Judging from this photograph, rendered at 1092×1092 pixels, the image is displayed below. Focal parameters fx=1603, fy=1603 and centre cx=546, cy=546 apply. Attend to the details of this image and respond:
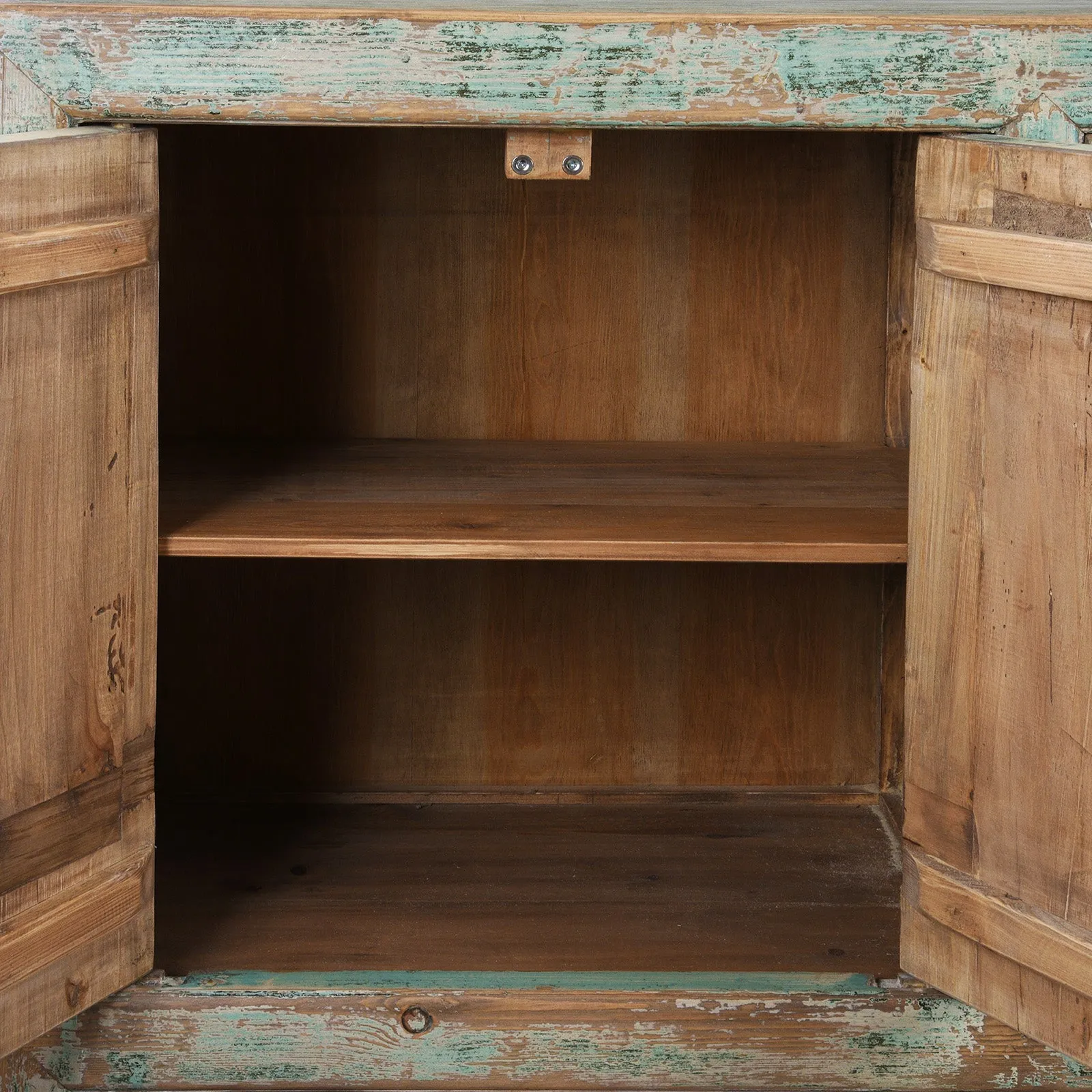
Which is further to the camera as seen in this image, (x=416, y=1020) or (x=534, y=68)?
(x=416, y=1020)

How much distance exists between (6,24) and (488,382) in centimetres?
88

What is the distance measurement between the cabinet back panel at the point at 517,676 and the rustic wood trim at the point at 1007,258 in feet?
2.73

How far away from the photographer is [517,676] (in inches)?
89.8

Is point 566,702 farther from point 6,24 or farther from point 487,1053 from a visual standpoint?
point 6,24

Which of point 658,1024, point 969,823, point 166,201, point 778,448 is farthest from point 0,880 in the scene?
point 778,448

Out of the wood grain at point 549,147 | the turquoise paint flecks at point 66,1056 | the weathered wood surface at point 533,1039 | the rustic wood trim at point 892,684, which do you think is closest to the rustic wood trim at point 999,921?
the weathered wood surface at point 533,1039

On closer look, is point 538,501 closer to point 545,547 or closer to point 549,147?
point 545,547

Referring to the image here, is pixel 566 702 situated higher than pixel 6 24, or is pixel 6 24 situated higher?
pixel 6 24

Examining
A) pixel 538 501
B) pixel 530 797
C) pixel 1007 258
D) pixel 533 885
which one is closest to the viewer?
pixel 1007 258

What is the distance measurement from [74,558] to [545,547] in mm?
468

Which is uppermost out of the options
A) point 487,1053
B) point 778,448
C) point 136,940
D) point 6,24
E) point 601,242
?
point 6,24

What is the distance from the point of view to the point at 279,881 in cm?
199

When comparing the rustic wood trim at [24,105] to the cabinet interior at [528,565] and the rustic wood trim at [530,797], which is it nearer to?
the cabinet interior at [528,565]

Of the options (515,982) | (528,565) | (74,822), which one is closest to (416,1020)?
(515,982)
